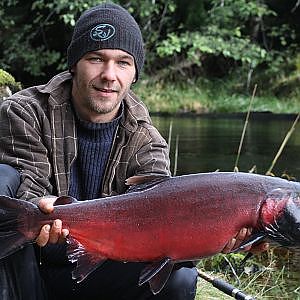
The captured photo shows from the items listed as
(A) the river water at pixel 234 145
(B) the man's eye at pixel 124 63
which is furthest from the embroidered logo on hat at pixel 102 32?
(A) the river water at pixel 234 145

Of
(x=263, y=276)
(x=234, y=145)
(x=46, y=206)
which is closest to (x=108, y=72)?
(x=46, y=206)

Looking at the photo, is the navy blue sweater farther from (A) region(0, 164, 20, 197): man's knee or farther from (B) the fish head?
(B) the fish head

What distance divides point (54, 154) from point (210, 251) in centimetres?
90

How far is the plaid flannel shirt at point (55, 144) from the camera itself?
3100 millimetres

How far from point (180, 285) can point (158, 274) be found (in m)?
0.30

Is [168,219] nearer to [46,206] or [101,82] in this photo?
[46,206]

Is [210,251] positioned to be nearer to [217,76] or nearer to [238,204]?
[238,204]

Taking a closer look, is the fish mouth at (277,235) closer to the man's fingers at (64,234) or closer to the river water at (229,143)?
the man's fingers at (64,234)

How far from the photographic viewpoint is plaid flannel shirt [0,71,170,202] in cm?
310

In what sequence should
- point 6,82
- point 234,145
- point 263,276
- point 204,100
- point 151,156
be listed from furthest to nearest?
point 204,100, point 234,145, point 263,276, point 6,82, point 151,156

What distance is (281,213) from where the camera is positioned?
8.38 ft

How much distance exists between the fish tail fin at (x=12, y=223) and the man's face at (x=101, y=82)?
753mm

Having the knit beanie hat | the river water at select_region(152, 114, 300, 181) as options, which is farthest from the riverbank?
the knit beanie hat

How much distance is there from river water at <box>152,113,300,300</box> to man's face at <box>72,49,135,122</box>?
2.51m
